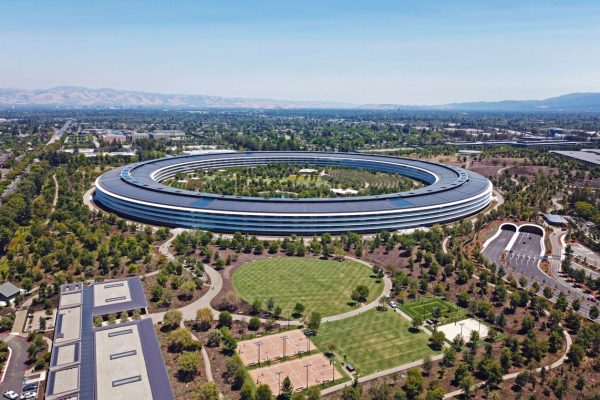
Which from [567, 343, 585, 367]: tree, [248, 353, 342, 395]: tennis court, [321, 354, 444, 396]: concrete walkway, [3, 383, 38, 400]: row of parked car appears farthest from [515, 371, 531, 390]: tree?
[3, 383, 38, 400]: row of parked car

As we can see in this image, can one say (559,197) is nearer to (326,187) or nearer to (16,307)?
(326,187)

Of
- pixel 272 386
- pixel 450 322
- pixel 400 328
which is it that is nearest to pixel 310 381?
pixel 272 386

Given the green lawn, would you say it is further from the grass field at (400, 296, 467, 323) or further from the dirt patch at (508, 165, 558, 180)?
the dirt patch at (508, 165, 558, 180)

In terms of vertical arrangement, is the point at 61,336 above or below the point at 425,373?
above

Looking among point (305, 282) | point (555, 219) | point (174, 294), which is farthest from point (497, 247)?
point (174, 294)

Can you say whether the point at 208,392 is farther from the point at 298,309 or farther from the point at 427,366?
the point at 427,366

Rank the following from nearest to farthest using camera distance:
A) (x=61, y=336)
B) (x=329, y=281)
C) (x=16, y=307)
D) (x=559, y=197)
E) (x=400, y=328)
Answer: (x=61, y=336), (x=400, y=328), (x=16, y=307), (x=329, y=281), (x=559, y=197)

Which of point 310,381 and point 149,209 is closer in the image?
point 310,381

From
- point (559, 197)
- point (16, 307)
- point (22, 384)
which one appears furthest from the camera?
point (559, 197)
